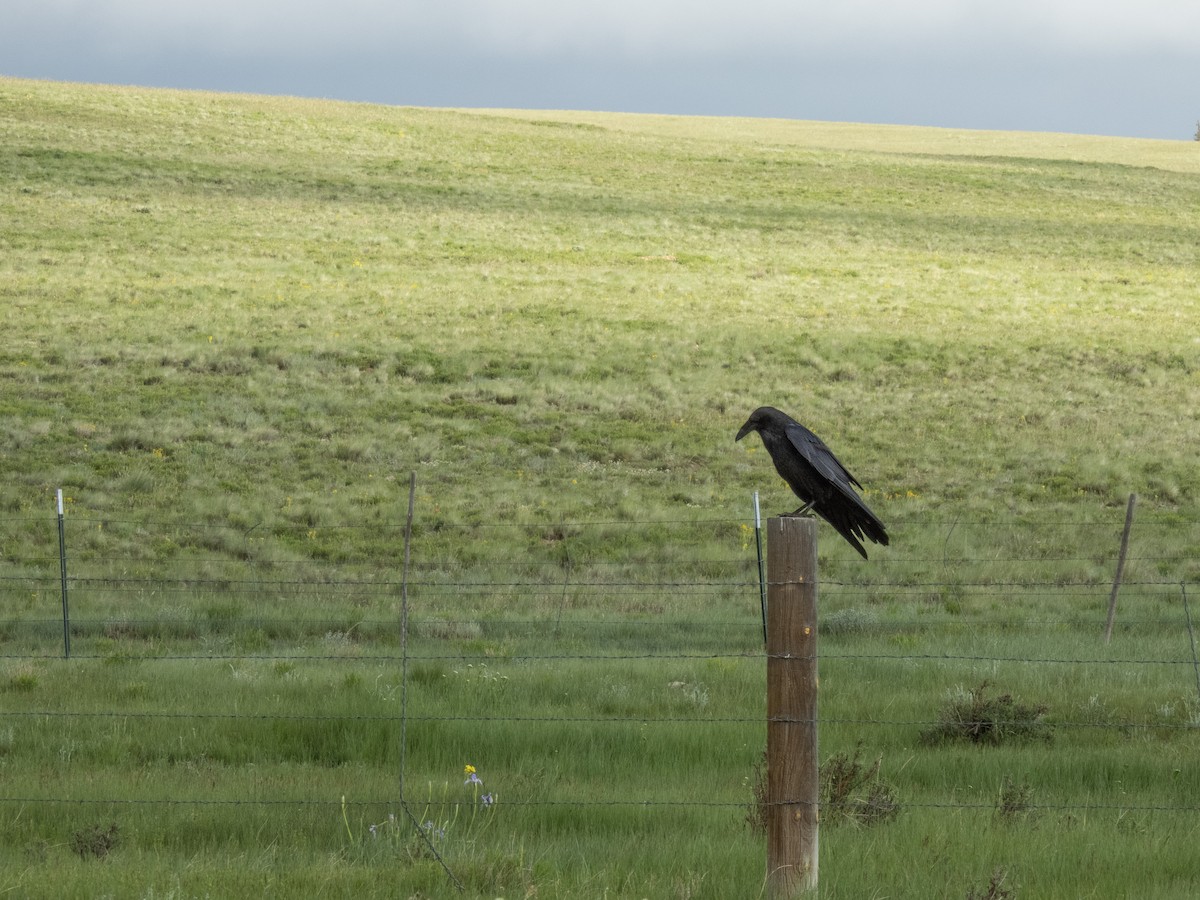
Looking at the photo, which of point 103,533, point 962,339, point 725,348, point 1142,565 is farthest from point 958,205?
point 103,533

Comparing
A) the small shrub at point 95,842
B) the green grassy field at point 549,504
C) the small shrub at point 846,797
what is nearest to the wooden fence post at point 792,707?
the green grassy field at point 549,504

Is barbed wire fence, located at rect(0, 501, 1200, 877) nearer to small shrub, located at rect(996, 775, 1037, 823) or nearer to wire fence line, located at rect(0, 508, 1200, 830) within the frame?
wire fence line, located at rect(0, 508, 1200, 830)

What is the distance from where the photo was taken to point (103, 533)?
664 inches

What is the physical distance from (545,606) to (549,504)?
5407 mm

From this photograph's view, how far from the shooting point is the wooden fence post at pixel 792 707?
15.5 feet

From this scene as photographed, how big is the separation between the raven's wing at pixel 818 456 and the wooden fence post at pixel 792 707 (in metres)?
1.52

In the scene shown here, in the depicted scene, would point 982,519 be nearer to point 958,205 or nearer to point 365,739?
point 365,739

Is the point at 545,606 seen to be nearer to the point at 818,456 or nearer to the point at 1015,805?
the point at 818,456

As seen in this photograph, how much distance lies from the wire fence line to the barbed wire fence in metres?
0.04

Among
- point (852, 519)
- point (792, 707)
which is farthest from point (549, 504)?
point (792, 707)

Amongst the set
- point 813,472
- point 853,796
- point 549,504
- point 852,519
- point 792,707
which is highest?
point 813,472

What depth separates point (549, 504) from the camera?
63.7 ft

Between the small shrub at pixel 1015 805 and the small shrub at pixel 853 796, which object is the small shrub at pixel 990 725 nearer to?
the small shrub at pixel 1015 805

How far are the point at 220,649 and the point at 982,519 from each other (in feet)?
38.7
